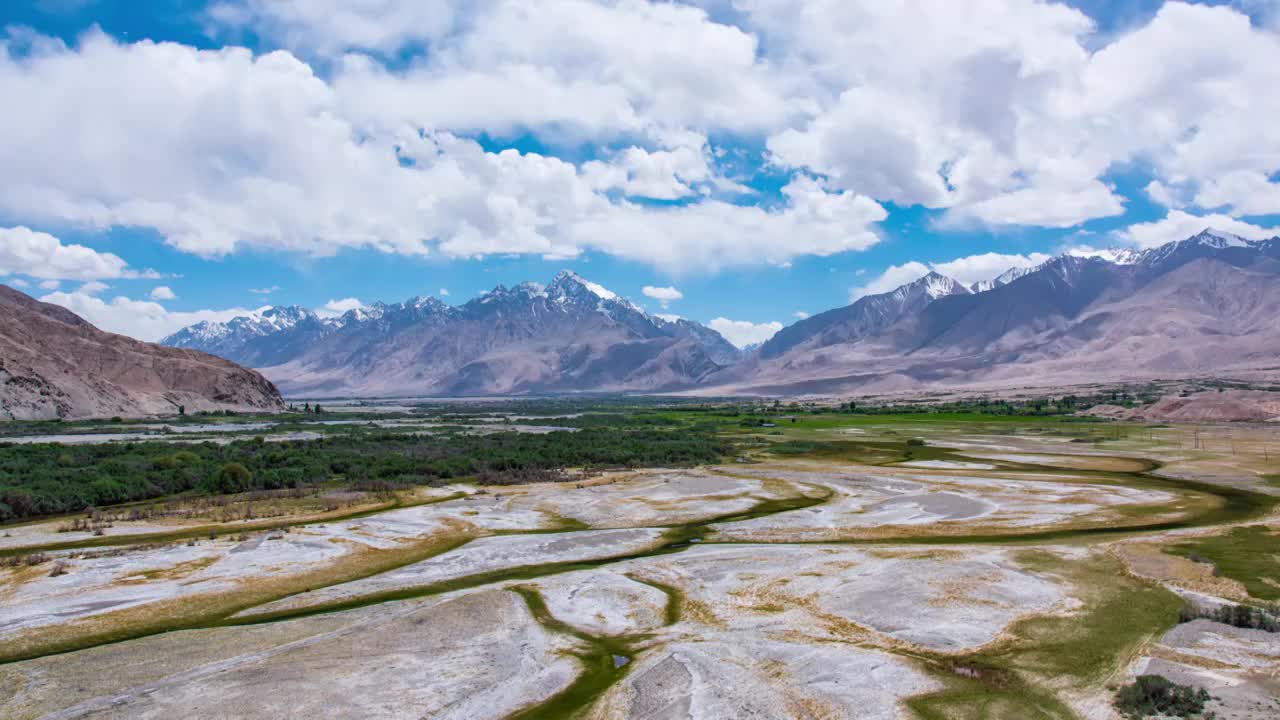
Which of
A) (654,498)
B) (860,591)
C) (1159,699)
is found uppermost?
(1159,699)

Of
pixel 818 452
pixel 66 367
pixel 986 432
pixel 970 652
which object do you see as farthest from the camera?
pixel 66 367

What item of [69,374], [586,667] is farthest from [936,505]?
[69,374]

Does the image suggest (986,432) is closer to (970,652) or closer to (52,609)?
(970,652)

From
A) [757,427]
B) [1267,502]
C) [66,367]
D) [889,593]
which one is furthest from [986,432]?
[66,367]

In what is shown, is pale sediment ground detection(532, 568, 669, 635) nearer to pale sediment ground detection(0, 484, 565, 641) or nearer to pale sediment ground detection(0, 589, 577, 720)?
pale sediment ground detection(0, 589, 577, 720)

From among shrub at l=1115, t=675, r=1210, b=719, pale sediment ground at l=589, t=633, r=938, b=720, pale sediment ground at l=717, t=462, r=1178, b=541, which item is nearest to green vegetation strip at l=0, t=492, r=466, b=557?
pale sediment ground at l=717, t=462, r=1178, b=541

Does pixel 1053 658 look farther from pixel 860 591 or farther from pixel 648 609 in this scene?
pixel 648 609

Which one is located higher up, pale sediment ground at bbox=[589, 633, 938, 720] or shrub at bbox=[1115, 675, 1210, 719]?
shrub at bbox=[1115, 675, 1210, 719]
